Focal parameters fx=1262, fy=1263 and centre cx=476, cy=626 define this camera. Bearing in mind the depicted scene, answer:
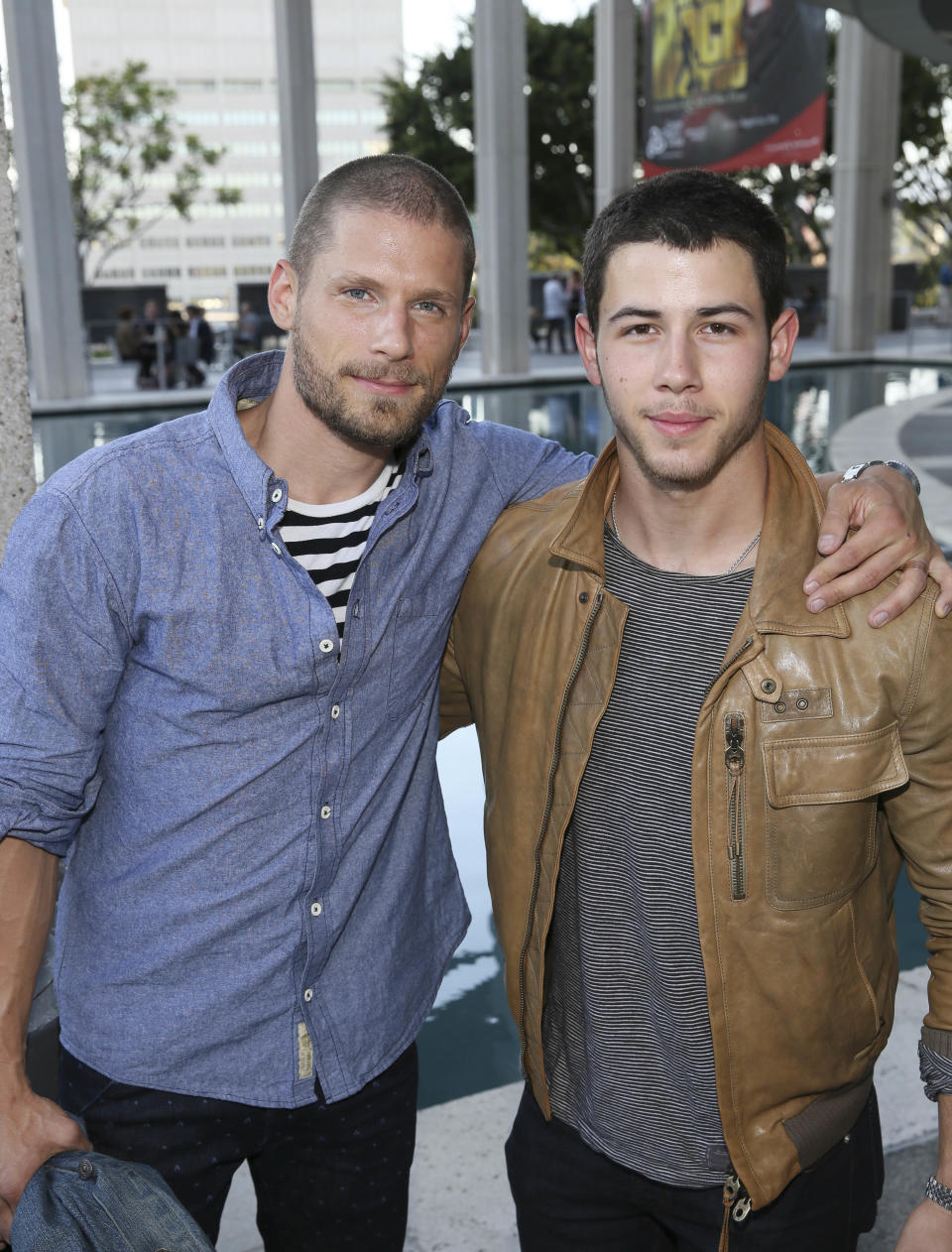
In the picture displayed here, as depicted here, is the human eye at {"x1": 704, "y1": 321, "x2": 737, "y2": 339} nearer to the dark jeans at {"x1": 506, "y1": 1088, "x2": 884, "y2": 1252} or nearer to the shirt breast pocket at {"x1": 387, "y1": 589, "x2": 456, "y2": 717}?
the shirt breast pocket at {"x1": 387, "y1": 589, "x2": 456, "y2": 717}

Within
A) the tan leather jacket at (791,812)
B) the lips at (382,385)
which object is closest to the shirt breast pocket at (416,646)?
the tan leather jacket at (791,812)

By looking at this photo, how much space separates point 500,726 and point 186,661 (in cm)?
57

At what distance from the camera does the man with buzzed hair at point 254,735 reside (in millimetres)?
1940

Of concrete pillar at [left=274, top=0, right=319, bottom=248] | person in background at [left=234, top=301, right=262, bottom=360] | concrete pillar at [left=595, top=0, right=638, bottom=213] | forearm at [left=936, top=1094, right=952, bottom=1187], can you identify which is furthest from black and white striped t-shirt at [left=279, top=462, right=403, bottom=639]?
concrete pillar at [left=595, top=0, right=638, bottom=213]

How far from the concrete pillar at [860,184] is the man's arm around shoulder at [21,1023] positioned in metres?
28.8

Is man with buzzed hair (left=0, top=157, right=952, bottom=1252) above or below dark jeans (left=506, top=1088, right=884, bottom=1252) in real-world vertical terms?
above

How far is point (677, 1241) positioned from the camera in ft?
6.98

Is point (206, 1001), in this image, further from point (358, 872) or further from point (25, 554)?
point (25, 554)

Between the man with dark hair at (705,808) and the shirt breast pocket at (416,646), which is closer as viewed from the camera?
the man with dark hair at (705,808)

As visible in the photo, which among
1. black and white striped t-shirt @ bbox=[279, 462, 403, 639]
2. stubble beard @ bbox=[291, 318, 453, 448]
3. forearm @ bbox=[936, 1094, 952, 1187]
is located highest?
stubble beard @ bbox=[291, 318, 453, 448]

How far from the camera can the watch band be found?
1.90 m

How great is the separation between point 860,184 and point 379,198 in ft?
95.2

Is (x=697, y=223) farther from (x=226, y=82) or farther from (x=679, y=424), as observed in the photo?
(x=226, y=82)

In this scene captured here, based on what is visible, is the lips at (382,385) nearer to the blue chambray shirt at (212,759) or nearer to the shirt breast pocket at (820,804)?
the blue chambray shirt at (212,759)
